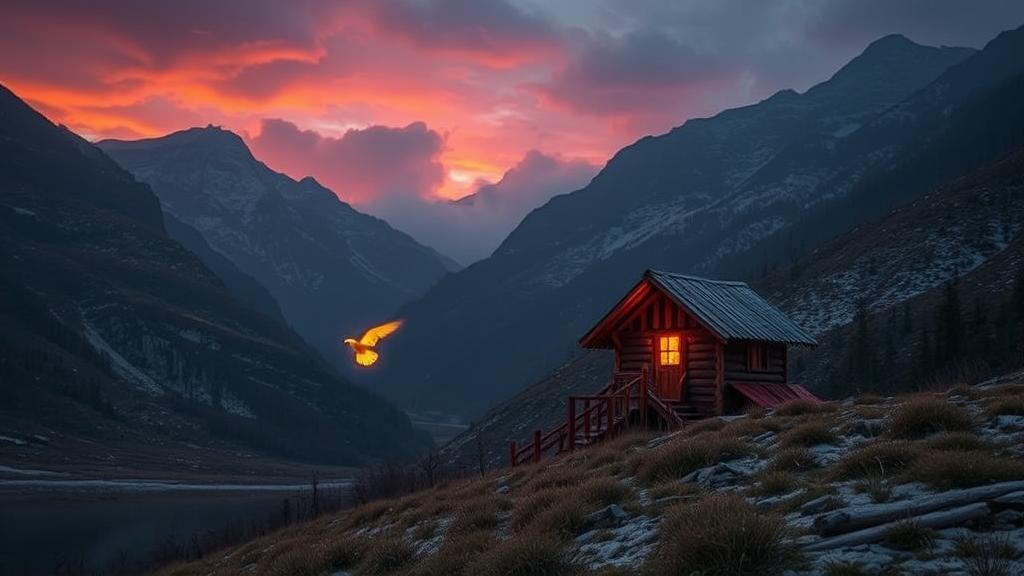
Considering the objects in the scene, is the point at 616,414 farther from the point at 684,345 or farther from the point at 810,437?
the point at 810,437

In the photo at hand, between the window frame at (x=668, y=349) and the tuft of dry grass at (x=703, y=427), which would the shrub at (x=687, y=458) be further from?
the window frame at (x=668, y=349)

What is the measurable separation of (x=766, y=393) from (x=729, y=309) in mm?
3242

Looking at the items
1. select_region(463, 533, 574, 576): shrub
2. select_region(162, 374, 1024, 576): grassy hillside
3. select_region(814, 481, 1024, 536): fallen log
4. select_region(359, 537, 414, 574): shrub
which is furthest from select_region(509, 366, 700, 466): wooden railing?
select_region(814, 481, 1024, 536): fallen log

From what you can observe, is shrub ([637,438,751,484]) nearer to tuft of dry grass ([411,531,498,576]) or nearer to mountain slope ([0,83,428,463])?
tuft of dry grass ([411,531,498,576])

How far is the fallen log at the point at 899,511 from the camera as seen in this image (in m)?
7.74

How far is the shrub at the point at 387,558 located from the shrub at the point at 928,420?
7.23 m

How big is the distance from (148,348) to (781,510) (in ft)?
626

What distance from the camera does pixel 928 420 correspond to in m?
11.5

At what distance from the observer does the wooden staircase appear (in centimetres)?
2581

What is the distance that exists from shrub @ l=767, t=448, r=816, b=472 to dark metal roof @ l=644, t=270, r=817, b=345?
605 inches

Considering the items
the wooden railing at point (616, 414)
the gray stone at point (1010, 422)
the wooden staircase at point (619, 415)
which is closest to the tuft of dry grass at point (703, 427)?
the gray stone at point (1010, 422)

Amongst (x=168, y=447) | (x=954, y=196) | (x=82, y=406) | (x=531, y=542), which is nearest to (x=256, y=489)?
(x=168, y=447)

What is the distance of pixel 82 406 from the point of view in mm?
139625

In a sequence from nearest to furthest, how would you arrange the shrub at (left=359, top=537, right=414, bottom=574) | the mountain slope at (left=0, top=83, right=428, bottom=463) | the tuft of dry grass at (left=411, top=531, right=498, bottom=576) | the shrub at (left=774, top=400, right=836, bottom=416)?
the tuft of dry grass at (left=411, top=531, right=498, bottom=576), the shrub at (left=359, top=537, right=414, bottom=574), the shrub at (left=774, top=400, right=836, bottom=416), the mountain slope at (left=0, top=83, right=428, bottom=463)
